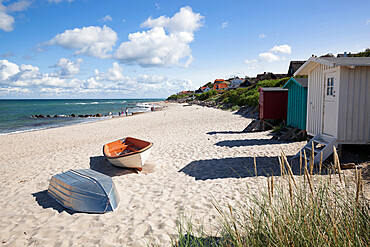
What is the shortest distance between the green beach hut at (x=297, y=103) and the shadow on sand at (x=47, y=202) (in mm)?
9506

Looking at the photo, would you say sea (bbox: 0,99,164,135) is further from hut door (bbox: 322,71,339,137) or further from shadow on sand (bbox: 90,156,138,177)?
hut door (bbox: 322,71,339,137)

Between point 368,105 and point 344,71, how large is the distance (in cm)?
121

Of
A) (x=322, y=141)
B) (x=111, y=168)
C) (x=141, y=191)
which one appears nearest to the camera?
(x=141, y=191)

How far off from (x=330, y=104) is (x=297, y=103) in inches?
146

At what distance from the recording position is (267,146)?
965cm

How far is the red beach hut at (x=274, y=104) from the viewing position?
13602 millimetres

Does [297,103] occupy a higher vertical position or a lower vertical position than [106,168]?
higher

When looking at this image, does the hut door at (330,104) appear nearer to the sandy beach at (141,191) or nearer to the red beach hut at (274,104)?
the sandy beach at (141,191)

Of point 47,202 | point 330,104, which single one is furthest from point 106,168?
point 330,104

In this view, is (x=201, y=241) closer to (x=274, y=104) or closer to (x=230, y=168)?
(x=230, y=168)

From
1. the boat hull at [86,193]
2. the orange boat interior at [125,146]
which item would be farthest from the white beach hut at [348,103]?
the orange boat interior at [125,146]

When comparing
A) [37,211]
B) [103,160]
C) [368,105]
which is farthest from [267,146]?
[37,211]

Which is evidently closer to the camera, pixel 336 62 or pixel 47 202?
pixel 47 202

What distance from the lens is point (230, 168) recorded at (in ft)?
23.7
